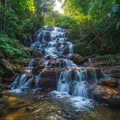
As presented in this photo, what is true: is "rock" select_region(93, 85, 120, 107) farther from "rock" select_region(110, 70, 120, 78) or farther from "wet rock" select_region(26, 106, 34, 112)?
"wet rock" select_region(26, 106, 34, 112)

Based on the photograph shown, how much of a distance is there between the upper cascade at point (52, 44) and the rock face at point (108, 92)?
870 cm

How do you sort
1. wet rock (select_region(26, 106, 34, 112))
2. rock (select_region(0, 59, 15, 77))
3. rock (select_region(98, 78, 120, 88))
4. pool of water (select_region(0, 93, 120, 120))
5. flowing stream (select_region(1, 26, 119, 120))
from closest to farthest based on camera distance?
pool of water (select_region(0, 93, 120, 120)) → flowing stream (select_region(1, 26, 119, 120)) → wet rock (select_region(26, 106, 34, 112)) → rock (select_region(98, 78, 120, 88)) → rock (select_region(0, 59, 15, 77))

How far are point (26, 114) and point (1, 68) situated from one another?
5.41m

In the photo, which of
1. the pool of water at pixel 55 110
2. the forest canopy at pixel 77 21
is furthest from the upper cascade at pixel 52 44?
the pool of water at pixel 55 110

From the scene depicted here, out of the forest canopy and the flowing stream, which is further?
the forest canopy

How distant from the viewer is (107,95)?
7512mm

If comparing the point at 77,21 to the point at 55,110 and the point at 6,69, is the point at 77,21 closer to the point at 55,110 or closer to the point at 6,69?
the point at 6,69

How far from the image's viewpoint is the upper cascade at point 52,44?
18.1 metres

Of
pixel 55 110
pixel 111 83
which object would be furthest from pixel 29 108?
pixel 111 83

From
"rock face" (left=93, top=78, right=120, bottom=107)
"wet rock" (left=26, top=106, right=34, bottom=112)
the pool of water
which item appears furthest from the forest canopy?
"wet rock" (left=26, top=106, right=34, bottom=112)

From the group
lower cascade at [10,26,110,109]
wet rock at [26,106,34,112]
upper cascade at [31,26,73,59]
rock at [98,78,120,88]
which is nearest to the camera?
wet rock at [26,106,34,112]

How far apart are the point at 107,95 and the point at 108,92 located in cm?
23

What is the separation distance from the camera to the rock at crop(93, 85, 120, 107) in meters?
7.12

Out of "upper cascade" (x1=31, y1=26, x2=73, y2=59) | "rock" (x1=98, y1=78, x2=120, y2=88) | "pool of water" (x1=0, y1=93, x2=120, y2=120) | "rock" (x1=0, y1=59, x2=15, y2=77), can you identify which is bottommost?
"pool of water" (x1=0, y1=93, x2=120, y2=120)
